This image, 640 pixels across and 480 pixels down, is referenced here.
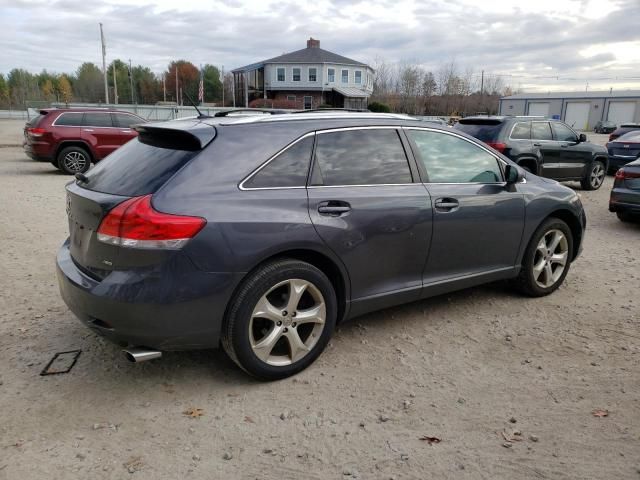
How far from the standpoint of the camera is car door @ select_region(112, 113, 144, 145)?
14.0 metres

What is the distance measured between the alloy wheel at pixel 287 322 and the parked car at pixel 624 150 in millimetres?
14444

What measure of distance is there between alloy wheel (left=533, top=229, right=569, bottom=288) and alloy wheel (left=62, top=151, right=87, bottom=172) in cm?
1216

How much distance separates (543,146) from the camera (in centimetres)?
1134

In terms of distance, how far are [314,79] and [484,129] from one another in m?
53.3

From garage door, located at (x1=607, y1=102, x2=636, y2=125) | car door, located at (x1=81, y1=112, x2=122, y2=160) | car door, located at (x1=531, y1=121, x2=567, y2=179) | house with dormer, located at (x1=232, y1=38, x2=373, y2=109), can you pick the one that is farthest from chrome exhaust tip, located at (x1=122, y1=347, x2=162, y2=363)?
garage door, located at (x1=607, y1=102, x2=636, y2=125)

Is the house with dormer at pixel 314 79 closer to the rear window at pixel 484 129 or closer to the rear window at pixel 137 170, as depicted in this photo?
the rear window at pixel 484 129

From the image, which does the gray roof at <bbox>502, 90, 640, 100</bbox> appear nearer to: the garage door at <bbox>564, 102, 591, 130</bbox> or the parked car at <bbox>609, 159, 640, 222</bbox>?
the garage door at <bbox>564, 102, 591, 130</bbox>

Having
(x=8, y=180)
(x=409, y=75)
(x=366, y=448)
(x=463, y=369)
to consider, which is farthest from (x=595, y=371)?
(x=409, y=75)

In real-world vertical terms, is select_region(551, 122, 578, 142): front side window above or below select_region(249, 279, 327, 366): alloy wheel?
above

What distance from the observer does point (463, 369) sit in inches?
145

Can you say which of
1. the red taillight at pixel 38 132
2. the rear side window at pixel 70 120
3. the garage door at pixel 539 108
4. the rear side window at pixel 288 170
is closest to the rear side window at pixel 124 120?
the rear side window at pixel 70 120

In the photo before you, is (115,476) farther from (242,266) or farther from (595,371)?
(595,371)

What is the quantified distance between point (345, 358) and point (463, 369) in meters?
0.82

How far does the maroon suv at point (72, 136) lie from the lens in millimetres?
13297
